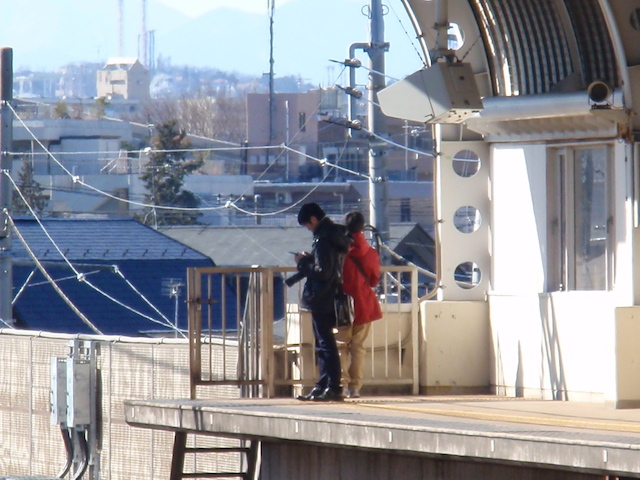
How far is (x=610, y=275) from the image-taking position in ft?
40.0

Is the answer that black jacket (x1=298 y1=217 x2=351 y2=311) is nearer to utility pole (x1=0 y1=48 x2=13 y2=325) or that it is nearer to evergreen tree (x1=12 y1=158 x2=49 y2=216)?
utility pole (x1=0 y1=48 x2=13 y2=325)

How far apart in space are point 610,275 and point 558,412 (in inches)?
62.6

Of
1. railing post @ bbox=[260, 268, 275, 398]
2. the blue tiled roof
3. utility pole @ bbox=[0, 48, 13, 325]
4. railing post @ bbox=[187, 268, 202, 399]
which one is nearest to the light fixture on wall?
railing post @ bbox=[260, 268, 275, 398]

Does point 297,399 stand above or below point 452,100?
below

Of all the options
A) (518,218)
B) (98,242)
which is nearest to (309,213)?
(518,218)

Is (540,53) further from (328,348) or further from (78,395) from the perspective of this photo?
(78,395)

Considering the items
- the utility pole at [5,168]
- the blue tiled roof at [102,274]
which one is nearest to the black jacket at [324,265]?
the utility pole at [5,168]

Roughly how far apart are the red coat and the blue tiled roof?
29532 millimetres

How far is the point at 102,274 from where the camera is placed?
149 ft

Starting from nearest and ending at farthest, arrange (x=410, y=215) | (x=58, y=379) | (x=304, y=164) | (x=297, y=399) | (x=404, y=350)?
(x=297, y=399) < (x=404, y=350) < (x=58, y=379) < (x=410, y=215) < (x=304, y=164)

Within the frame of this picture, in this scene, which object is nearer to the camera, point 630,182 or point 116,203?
point 630,182

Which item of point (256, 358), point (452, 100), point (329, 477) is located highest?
point (452, 100)

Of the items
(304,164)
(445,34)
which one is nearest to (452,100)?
(445,34)

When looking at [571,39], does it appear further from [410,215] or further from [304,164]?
[304,164]
